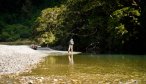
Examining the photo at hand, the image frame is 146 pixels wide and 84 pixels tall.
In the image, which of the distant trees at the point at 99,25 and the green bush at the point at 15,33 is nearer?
the distant trees at the point at 99,25

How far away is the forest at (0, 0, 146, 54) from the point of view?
34.0m

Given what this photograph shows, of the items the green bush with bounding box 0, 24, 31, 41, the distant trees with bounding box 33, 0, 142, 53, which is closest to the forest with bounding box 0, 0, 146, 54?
the distant trees with bounding box 33, 0, 142, 53

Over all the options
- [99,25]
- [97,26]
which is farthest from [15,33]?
[99,25]

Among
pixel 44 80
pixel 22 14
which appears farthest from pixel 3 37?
pixel 44 80

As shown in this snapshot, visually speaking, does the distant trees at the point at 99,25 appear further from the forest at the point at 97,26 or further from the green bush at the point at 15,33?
the green bush at the point at 15,33

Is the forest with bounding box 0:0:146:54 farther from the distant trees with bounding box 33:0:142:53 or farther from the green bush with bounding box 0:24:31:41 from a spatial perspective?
the green bush with bounding box 0:24:31:41

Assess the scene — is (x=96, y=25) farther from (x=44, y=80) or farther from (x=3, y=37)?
(x=3, y=37)

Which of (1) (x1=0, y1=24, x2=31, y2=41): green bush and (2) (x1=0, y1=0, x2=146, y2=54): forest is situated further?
(1) (x1=0, y1=24, x2=31, y2=41): green bush

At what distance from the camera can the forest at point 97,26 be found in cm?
3400

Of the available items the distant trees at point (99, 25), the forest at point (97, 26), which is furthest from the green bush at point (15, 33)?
the distant trees at point (99, 25)

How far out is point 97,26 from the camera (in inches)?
1449

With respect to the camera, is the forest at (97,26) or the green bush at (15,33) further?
the green bush at (15,33)

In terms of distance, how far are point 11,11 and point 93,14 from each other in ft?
128

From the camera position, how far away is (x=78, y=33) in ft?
130
